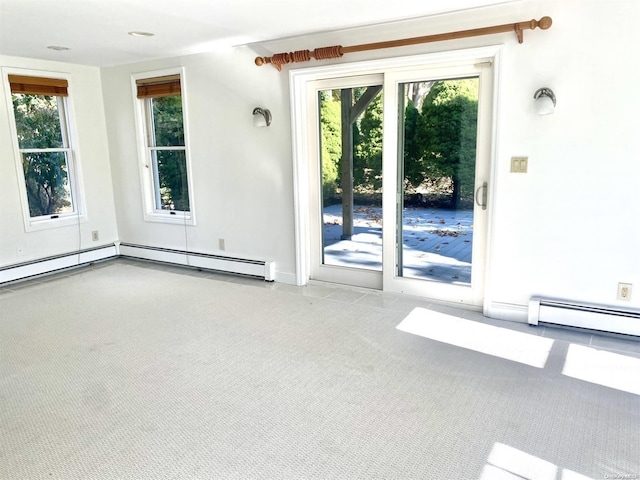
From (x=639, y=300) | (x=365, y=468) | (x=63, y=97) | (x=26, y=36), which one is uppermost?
(x=26, y=36)

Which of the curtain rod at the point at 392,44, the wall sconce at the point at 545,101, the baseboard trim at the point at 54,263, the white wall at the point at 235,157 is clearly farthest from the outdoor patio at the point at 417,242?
the baseboard trim at the point at 54,263

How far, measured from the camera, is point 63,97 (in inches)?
212

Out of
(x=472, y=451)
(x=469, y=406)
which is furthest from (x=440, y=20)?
(x=472, y=451)

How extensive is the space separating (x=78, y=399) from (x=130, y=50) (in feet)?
11.5

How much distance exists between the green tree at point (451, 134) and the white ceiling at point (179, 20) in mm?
612

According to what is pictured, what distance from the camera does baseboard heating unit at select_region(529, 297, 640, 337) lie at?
3.24 metres

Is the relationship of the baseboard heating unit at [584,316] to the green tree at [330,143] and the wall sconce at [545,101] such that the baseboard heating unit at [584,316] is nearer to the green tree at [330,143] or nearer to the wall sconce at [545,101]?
the wall sconce at [545,101]

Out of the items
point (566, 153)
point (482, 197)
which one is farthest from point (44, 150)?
point (566, 153)

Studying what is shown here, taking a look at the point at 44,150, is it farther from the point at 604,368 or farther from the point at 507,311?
the point at 604,368

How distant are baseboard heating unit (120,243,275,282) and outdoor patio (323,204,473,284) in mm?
687

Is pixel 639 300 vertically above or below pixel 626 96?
below

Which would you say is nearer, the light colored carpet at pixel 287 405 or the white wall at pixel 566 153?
the light colored carpet at pixel 287 405

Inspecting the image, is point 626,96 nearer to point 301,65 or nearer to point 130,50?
point 301,65

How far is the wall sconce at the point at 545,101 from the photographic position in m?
3.20
